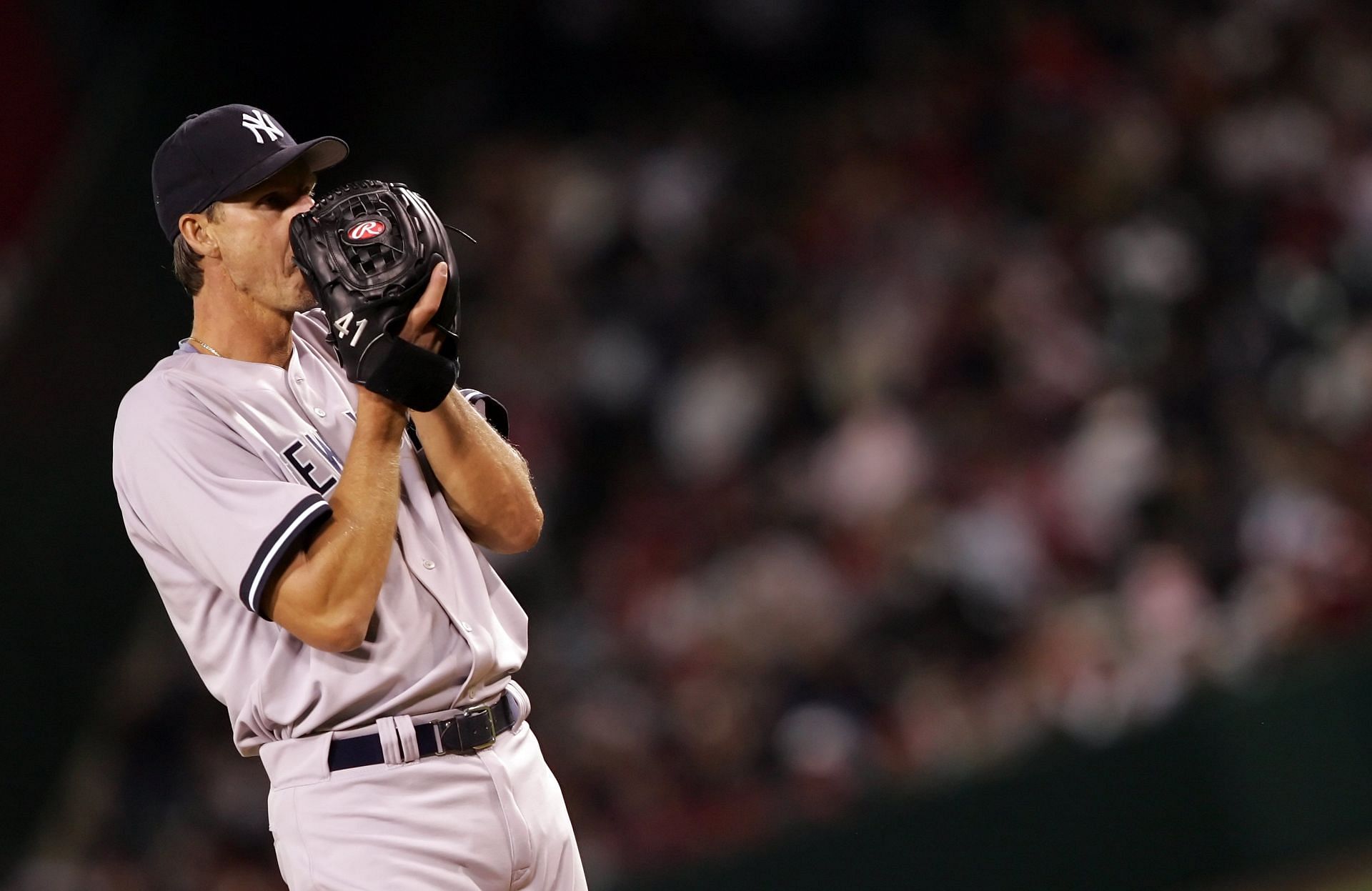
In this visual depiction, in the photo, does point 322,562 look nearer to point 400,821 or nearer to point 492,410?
point 400,821

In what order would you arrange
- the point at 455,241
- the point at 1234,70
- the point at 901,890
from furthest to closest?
the point at 455,241 < the point at 1234,70 < the point at 901,890

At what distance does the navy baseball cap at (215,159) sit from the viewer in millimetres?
2600

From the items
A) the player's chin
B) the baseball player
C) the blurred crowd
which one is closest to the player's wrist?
the baseball player

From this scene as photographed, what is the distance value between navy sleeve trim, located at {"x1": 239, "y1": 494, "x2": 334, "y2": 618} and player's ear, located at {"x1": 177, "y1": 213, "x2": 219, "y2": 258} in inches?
19.6

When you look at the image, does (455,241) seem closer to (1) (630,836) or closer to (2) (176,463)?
(1) (630,836)

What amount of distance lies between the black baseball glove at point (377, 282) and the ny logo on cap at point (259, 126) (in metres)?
0.22

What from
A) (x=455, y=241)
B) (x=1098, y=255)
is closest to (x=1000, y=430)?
(x=1098, y=255)

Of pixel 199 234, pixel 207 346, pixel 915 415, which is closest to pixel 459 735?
pixel 207 346

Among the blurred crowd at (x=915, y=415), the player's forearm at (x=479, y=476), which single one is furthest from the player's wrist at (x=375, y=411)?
the blurred crowd at (x=915, y=415)

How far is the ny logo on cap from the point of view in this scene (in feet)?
8.64

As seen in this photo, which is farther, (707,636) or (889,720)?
(707,636)

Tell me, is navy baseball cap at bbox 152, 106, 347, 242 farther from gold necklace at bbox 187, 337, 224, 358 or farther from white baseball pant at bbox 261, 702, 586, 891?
white baseball pant at bbox 261, 702, 586, 891

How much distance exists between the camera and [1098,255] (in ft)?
25.6

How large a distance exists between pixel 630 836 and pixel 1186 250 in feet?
11.7
